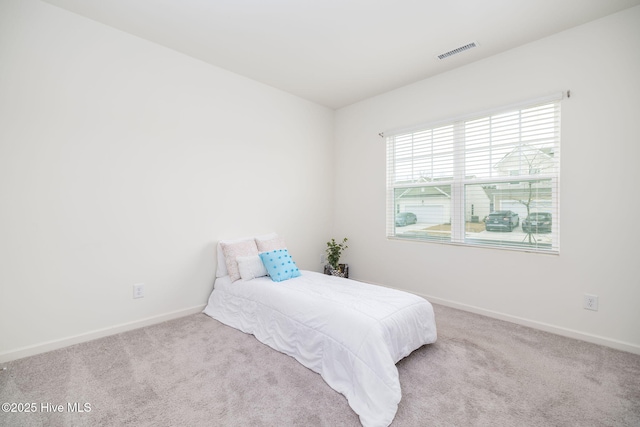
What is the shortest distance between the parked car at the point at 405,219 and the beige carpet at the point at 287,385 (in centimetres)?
156

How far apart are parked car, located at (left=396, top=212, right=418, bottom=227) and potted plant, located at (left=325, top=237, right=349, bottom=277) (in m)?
0.86

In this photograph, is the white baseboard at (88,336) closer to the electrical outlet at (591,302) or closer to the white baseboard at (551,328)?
the white baseboard at (551,328)

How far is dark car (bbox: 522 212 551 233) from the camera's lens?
2.70m

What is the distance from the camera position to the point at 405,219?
3785mm

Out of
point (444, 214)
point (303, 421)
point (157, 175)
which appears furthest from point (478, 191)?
point (157, 175)

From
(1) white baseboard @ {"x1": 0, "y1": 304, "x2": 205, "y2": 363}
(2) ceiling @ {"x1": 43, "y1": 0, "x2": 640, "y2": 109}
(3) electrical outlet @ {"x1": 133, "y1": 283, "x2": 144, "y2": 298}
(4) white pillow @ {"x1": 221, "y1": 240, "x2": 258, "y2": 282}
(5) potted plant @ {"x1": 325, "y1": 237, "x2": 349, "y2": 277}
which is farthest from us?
(5) potted plant @ {"x1": 325, "y1": 237, "x2": 349, "y2": 277}

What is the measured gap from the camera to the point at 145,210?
107 inches

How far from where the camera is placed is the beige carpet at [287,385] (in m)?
1.55

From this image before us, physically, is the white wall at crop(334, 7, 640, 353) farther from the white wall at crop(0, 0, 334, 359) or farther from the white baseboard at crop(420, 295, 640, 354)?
the white wall at crop(0, 0, 334, 359)

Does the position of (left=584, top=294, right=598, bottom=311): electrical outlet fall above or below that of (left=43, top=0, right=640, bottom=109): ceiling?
below

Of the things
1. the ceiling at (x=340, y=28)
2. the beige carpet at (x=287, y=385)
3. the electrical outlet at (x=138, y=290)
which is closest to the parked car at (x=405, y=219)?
the beige carpet at (x=287, y=385)

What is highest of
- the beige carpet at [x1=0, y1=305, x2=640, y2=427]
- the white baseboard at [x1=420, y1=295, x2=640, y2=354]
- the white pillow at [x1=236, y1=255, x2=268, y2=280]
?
the white pillow at [x1=236, y1=255, x2=268, y2=280]

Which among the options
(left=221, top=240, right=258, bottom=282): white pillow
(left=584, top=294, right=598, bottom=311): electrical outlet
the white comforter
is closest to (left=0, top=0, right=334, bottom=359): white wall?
(left=221, top=240, right=258, bottom=282): white pillow

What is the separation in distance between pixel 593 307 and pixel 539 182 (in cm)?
117
